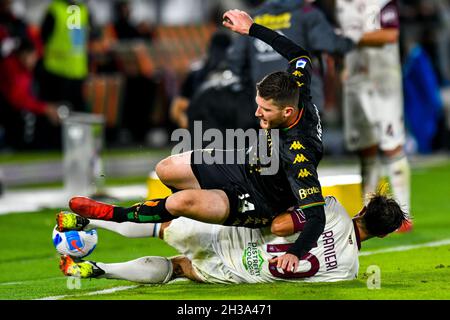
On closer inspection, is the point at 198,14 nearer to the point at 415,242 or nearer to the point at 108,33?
the point at 108,33

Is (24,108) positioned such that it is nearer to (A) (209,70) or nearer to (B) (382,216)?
(A) (209,70)

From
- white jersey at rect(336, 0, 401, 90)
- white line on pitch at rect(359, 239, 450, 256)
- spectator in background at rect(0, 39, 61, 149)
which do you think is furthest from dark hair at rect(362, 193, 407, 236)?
spectator in background at rect(0, 39, 61, 149)

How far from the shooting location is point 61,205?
47.5ft

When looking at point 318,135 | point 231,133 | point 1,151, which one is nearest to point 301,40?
point 231,133

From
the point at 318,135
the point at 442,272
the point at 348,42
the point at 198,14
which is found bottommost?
the point at 442,272

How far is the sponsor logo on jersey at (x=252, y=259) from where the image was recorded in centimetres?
862

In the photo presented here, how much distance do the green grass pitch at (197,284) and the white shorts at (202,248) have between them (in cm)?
10

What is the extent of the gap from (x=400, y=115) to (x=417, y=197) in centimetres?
304

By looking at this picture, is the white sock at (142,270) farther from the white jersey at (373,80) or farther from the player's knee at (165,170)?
the white jersey at (373,80)

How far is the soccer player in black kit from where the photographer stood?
320 inches

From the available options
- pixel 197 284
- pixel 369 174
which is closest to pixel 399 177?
pixel 369 174

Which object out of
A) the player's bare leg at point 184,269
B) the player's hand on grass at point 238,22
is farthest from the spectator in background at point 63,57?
the player's bare leg at point 184,269

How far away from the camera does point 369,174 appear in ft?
41.3

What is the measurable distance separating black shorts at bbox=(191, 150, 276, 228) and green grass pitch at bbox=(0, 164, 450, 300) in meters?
0.47
